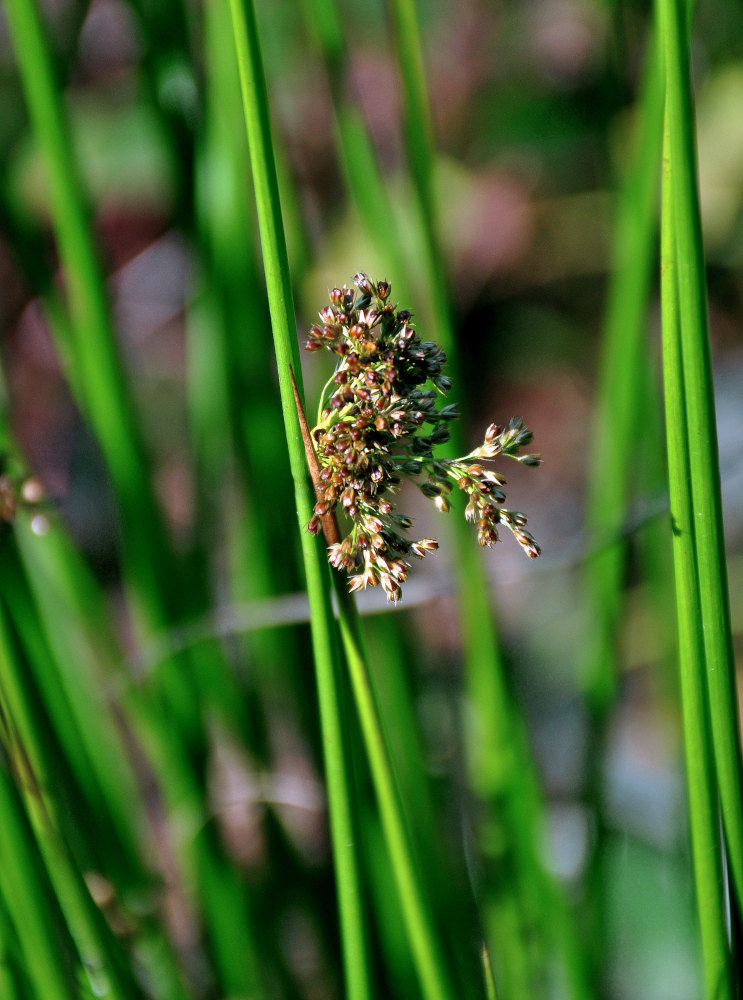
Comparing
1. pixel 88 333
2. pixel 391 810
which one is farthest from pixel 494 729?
pixel 88 333

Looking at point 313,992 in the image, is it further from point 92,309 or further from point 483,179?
point 483,179

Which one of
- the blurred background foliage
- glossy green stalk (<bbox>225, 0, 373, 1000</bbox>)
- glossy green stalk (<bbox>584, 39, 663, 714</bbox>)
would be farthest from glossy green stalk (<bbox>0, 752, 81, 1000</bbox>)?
glossy green stalk (<bbox>584, 39, 663, 714</bbox>)

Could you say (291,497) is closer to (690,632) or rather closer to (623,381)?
(623,381)

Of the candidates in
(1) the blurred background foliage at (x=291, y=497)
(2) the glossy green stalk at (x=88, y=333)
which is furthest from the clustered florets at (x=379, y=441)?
(2) the glossy green stalk at (x=88, y=333)

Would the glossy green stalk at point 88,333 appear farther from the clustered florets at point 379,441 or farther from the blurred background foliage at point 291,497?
the clustered florets at point 379,441

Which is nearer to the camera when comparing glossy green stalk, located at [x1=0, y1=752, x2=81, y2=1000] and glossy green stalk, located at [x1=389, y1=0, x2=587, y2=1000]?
glossy green stalk, located at [x1=0, y1=752, x2=81, y2=1000]

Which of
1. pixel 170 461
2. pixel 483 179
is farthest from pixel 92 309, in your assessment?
pixel 483 179

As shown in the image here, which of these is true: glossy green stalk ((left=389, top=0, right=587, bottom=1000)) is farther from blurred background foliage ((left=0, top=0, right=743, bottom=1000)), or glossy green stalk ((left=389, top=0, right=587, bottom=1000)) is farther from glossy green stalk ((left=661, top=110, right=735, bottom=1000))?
glossy green stalk ((left=661, top=110, right=735, bottom=1000))
